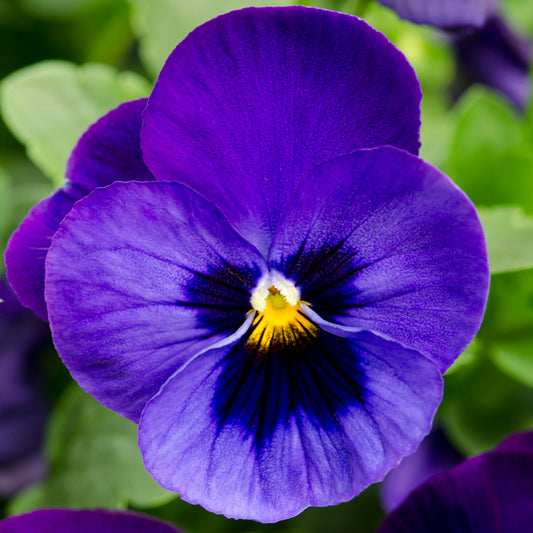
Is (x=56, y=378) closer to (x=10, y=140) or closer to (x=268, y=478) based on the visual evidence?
(x=10, y=140)

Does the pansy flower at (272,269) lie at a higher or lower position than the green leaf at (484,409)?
higher

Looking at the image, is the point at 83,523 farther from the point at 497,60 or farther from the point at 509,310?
the point at 497,60

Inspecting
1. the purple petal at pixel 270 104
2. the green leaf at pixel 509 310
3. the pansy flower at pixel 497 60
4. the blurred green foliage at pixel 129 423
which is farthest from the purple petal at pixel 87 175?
the pansy flower at pixel 497 60

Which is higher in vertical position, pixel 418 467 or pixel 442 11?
pixel 442 11

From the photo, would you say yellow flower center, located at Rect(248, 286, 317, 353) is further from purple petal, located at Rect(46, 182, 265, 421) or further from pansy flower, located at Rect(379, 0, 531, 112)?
pansy flower, located at Rect(379, 0, 531, 112)

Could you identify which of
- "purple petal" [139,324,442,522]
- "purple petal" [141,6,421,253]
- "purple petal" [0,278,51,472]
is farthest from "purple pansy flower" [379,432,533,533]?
"purple petal" [0,278,51,472]

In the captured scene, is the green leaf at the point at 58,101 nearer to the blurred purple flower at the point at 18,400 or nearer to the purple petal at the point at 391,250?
the blurred purple flower at the point at 18,400

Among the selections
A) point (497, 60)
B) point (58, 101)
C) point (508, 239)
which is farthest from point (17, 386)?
point (497, 60)
